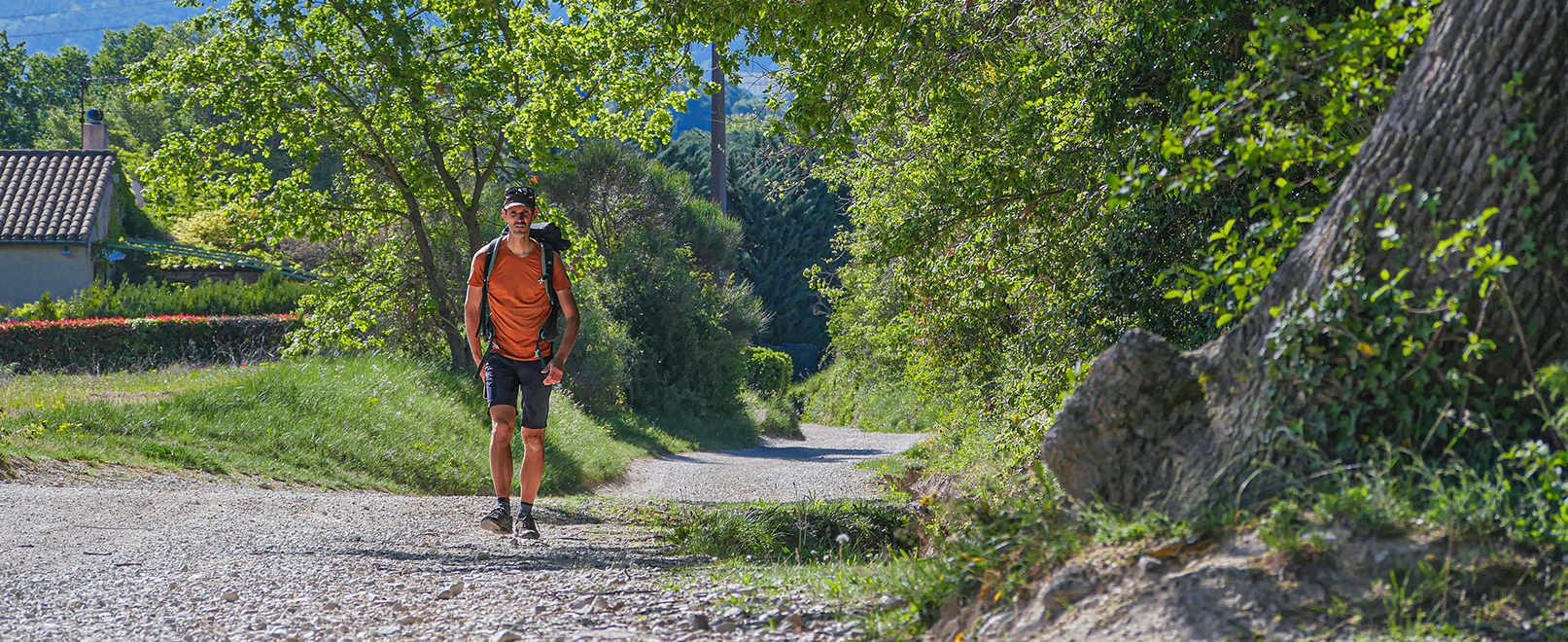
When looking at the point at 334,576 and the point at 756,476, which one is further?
the point at 756,476

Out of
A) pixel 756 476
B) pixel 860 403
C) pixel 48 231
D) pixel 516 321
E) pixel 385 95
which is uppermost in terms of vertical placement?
pixel 385 95

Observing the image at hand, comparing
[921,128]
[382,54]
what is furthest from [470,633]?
[382,54]

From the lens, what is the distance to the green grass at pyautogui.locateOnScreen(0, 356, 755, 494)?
9547 mm

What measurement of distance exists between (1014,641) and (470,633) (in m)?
1.90

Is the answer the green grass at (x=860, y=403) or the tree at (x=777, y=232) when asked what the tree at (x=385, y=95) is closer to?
the green grass at (x=860, y=403)

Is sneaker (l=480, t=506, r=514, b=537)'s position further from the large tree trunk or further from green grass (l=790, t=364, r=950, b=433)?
green grass (l=790, t=364, r=950, b=433)

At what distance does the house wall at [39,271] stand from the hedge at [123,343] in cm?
821

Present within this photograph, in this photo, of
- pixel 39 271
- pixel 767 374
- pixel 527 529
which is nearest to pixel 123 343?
pixel 39 271

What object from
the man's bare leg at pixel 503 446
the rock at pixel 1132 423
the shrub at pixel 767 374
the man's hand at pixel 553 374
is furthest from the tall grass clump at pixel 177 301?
the rock at pixel 1132 423

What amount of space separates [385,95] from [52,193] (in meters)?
18.7

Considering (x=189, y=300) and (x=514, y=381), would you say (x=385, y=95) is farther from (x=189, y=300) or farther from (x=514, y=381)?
(x=189, y=300)

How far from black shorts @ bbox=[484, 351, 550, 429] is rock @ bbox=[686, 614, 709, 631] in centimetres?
252

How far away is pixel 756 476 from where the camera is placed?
14906 millimetres

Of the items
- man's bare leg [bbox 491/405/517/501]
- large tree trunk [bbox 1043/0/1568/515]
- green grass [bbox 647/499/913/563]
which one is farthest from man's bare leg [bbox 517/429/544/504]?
large tree trunk [bbox 1043/0/1568/515]
